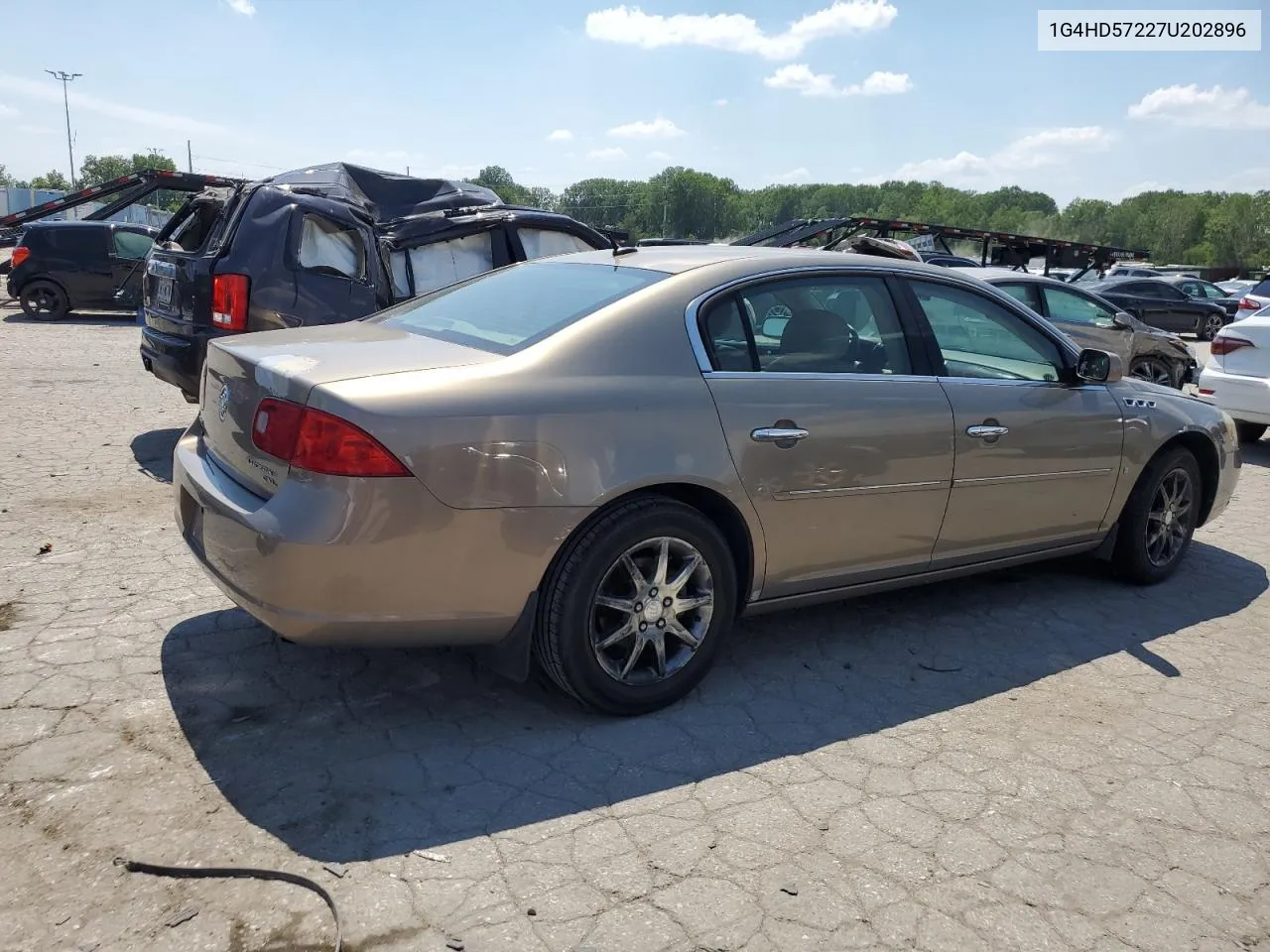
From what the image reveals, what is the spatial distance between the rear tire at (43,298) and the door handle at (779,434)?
16.5 metres

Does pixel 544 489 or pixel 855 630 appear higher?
pixel 544 489

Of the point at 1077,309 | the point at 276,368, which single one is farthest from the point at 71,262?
the point at 276,368

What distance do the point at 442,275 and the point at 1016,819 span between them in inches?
235

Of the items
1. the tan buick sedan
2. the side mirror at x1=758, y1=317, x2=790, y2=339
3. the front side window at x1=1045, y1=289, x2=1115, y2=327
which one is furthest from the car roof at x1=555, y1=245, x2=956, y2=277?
the front side window at x1=1045, y1=289, x2=1115, y2=327

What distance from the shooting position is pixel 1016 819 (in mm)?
3023

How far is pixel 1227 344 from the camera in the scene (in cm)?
900

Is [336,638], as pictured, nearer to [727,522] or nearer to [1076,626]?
[727,522]

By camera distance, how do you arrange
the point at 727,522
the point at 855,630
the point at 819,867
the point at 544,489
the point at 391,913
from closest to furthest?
the point at 391,913 < the point at 819,867 < the point at 544,489 < the point at 727,522 < the point at 855,630

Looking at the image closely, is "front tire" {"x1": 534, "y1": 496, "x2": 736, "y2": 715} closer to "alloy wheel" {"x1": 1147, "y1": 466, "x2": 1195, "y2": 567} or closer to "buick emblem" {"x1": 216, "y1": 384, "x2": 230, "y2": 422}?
"buick emblem" {"x1": 216, "y1": 384, "x2": 230, "y2": 422}

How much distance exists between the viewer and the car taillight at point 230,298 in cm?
655

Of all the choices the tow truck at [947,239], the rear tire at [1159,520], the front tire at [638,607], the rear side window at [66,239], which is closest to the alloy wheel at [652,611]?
the front tire at [638,607]

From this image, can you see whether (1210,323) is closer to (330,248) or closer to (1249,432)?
(1249,432)

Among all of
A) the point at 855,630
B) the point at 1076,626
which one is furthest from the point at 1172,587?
the point at 855,630

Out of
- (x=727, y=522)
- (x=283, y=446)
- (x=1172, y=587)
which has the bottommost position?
(x=1172, y=587)
